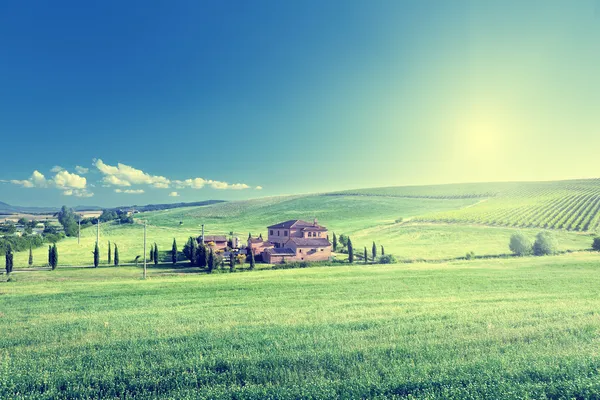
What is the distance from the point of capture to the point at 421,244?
289ft

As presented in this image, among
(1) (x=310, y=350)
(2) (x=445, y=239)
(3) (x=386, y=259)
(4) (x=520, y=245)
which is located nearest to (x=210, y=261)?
(3) (x=386, y=259)

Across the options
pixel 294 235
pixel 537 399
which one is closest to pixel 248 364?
pixel 537 399

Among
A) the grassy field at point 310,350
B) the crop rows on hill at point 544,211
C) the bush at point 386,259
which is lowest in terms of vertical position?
the bush at point 386,259

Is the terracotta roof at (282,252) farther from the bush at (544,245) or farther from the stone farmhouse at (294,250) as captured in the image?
the bush at (544,245)

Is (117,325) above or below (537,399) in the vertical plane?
below

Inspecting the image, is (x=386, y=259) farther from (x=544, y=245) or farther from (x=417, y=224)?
(x=417, y=224)

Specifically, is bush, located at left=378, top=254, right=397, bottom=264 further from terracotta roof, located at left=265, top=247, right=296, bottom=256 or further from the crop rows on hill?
the crop rows on hill

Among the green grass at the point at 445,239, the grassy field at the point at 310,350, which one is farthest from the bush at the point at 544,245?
the grassy field at the point at 310,350

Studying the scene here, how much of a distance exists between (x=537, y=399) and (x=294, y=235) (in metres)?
83.4

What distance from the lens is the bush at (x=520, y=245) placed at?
69500 mm

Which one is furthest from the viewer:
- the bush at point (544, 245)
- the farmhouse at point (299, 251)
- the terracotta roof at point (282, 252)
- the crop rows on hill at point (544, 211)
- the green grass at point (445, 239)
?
the crop rows on hill at point (544, 211)

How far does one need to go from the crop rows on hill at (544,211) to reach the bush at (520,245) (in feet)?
104

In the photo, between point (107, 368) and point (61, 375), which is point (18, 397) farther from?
point (107, 368)

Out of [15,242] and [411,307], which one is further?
[15,242]
